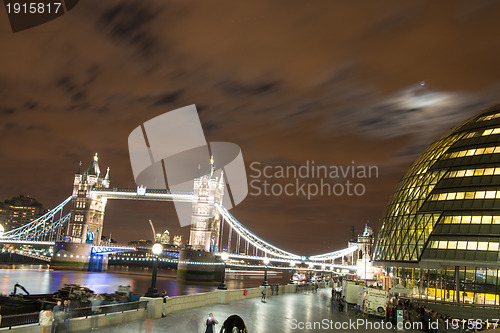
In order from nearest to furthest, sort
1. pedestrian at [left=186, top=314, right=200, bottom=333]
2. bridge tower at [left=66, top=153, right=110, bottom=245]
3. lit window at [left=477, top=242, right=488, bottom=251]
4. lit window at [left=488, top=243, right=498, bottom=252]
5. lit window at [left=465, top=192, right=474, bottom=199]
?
pedestrian at [left=186, top=314, right=200, bottom=333] → lit window at [left=488, top=243, right=498, bottom=252] → lit window at [left=477, top=242, right=488, bottom=251] → lit window at [left=465, top=192, right=474, bottom=199] → bridge tower at [left=66, top=153, right=110, bottom=245]

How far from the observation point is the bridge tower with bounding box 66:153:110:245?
5994 inches

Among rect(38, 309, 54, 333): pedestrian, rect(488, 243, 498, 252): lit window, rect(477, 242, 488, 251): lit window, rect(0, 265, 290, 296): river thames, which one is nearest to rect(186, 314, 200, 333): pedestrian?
rect(38, 309, 54, 333): pedestrian

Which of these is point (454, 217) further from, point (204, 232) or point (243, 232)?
point (243, 232)

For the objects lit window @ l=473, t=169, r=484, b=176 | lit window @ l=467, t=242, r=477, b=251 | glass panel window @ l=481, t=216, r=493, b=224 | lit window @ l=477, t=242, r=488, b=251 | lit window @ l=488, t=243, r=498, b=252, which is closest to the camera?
lit window @ l=488, t=243, r=498, b=252

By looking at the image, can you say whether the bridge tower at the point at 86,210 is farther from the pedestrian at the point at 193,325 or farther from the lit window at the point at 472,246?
→ the pedestrian at the point at 193,325

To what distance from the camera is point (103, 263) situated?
156 meters

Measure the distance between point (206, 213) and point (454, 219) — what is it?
103345 millimetres

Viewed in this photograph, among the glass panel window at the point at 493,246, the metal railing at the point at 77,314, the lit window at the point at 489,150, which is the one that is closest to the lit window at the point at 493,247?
the glass panel window at the point at 493,246

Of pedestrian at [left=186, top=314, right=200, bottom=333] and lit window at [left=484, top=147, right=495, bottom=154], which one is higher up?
lit window at [left=484, top=147, right=495, bottom=154]

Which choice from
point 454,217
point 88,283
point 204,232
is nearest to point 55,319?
point 454,217

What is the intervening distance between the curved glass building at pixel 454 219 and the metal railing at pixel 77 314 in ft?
112

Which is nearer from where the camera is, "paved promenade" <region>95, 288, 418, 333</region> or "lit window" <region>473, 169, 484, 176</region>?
"paved promenade" <region>95, 288, 418, 333</region>

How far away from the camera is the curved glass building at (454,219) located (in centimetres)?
4238

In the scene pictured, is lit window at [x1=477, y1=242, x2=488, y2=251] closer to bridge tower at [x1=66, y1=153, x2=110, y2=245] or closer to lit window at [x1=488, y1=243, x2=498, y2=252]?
lit window at [x1=488, y1=243, x2=498, y2=252]
